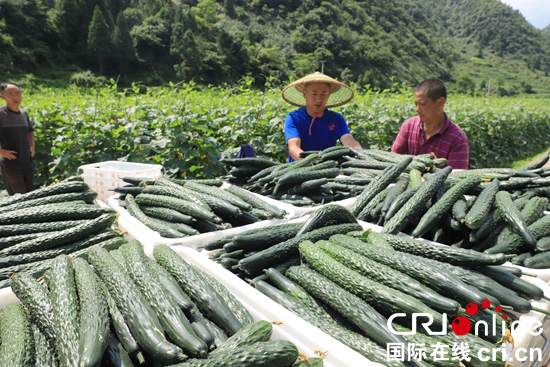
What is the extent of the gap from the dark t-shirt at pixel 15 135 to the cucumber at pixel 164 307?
19.1ft

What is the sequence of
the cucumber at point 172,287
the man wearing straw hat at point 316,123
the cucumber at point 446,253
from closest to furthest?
1. the cucumber at point 172,287
2. the cucumber at point 446,253
3. the man wearing straw hat at point 316,123

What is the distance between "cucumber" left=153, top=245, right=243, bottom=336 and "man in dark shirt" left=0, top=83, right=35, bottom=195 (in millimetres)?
5913

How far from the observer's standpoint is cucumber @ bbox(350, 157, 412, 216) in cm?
316

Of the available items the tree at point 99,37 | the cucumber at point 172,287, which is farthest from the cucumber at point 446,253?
the tree at point 99,37

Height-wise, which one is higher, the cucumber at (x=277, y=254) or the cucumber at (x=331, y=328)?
the cucumber at (x=277, y=254)

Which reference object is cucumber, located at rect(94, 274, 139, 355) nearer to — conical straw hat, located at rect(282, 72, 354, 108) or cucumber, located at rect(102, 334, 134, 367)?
cucumber, located at rect(102, 334, 134, 367)

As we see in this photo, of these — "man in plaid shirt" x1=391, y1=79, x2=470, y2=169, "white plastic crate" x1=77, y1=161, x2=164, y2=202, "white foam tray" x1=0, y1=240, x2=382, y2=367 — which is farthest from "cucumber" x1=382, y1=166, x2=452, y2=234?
"white plastic crate" x1=77, y1=161, x2=164, y2=202

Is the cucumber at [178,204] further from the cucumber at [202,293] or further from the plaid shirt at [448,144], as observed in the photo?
the plaid shirt at [448,144]

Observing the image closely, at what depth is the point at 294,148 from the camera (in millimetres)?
4992

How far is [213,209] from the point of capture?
293 centimetres

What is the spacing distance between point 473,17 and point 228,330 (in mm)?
196924

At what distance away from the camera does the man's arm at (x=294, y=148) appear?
4.85 metres

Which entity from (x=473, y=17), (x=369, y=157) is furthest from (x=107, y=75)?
(x=473, y=17)

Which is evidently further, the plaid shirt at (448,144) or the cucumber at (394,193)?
the plaid shirt at (448,144)
